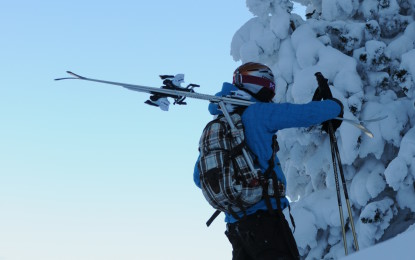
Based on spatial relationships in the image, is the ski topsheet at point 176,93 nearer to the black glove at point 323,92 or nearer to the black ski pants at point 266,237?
the black glove at point 323,92

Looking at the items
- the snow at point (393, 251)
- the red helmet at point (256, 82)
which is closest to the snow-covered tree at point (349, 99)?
the red helmet at point (256, 82)

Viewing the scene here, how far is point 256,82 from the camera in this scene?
4750mm

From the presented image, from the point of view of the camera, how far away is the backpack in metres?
4.16

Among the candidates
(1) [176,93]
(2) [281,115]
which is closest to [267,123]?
(2) [281,115]

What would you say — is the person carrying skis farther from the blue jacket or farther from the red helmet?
the red helmet

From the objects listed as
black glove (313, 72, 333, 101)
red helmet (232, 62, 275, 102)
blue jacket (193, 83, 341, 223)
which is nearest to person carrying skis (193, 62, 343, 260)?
blue jacket (193, 83, 341, 223)

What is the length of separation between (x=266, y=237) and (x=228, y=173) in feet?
1.69

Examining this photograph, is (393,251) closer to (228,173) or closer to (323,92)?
(228,173)

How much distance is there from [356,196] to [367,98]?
6.11ft

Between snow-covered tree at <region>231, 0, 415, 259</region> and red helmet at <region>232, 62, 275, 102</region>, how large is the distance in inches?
244

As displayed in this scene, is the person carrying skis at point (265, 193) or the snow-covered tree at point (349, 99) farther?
the snow-covered tree at point (349, 99)

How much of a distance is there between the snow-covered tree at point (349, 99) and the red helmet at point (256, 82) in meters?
6.20

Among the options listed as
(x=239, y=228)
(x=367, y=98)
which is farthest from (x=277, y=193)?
(x=367, y=98)

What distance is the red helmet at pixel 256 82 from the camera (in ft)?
15.5
